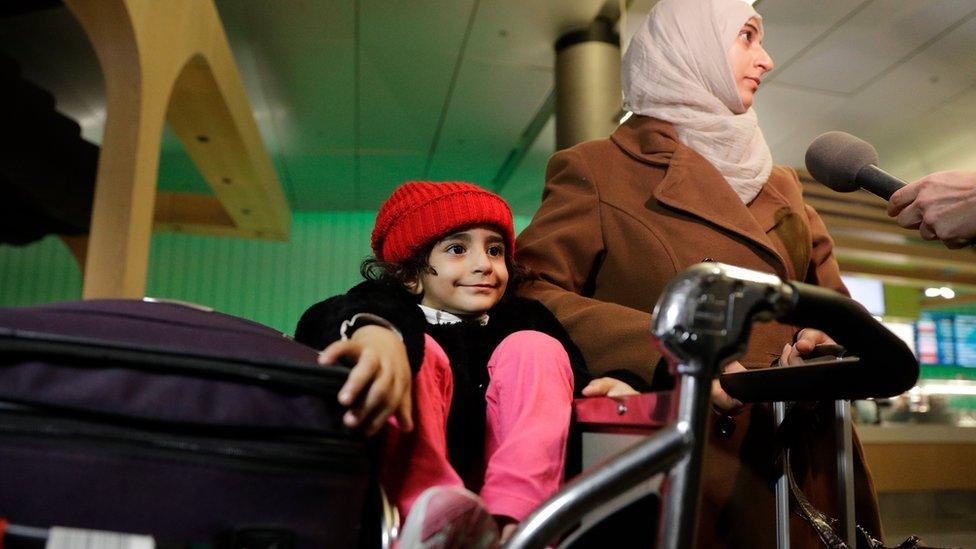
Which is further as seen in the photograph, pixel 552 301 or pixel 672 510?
pixel 552 301

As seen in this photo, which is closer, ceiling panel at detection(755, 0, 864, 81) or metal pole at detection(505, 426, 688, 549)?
metal pole at detection(505, 426, 688, 549)

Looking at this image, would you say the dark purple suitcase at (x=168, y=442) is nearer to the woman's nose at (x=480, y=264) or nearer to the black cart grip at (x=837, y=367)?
the black cart grip at (x=837, y=367)

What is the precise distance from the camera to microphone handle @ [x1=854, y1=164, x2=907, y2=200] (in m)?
0.87

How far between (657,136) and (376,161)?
16.4ft

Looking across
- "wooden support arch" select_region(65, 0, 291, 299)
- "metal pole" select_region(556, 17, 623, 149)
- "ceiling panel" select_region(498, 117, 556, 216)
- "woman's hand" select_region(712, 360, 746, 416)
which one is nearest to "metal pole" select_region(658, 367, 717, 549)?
"woman's hand" select_region(712, 360, 746, 416)

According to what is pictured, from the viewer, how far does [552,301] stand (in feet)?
3.65

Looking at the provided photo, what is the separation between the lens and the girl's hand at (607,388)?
2.80 feet

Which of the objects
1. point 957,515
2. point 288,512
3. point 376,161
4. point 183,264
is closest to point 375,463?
point 288,512

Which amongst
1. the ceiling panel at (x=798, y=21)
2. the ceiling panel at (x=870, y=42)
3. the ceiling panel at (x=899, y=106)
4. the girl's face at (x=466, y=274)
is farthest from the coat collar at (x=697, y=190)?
the ceiling panel at (x=899, y=106)

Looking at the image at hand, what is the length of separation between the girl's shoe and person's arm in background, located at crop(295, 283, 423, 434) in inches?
2.5

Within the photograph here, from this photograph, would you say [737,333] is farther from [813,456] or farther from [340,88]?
[340,88]

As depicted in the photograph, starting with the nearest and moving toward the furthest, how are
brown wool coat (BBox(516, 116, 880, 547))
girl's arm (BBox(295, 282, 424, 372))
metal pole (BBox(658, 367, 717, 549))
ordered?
metal pole (BBox(658, 367, 717, 549)), girl's arm (BBox(295, 282, 424, 372)), brown wool coat (BBox(516, 116, 880, 547))

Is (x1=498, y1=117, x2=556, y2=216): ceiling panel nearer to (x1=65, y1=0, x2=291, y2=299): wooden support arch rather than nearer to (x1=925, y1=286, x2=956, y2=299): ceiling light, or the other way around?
(x1=65, y1=0, x2=291, y2=299): wooden support arch

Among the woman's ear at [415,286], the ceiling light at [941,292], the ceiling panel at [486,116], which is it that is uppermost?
the ceiling panel at [486,116]
